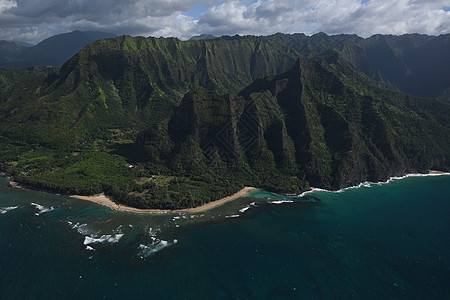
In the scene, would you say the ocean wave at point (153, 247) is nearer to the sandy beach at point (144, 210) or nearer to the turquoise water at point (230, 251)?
the turquoise water at point (230, 251)

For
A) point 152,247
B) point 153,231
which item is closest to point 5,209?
point 153,231

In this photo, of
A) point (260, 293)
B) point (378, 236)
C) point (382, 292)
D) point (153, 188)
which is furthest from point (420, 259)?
point (153, 188)

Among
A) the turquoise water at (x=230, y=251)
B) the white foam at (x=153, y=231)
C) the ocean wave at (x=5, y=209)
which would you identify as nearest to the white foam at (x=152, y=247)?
the turquoise water at (x=230, y=251)

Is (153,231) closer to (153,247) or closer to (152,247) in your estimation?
(152,247)

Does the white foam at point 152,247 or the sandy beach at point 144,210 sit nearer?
the white foam at point 152,247

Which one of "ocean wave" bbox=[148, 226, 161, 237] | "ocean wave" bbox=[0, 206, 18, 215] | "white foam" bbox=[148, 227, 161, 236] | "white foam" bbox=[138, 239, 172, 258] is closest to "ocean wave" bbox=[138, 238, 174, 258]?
"white foam" bbox=[138, 239, 172, 258]

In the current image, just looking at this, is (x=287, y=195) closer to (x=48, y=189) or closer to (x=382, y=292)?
(x=382, y=292)

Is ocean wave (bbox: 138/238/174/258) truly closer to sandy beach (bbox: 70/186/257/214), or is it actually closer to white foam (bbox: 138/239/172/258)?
white foam (bbox: 138/239/172/258)
